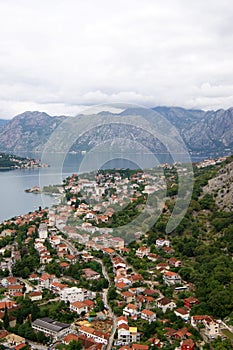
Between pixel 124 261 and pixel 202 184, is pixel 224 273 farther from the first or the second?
pixel 202 184

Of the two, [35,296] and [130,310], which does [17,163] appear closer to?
[35,296]

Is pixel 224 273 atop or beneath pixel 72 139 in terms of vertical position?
beneath

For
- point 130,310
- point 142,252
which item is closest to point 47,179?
point 142,252

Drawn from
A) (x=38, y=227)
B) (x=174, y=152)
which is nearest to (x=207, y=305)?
(x=174, y=152)

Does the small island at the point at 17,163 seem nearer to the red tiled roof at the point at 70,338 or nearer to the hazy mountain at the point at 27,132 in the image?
the hazy mountain at the point at 27,132

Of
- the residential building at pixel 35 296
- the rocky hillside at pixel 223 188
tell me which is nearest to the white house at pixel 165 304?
the residential building at pixel 35 296
